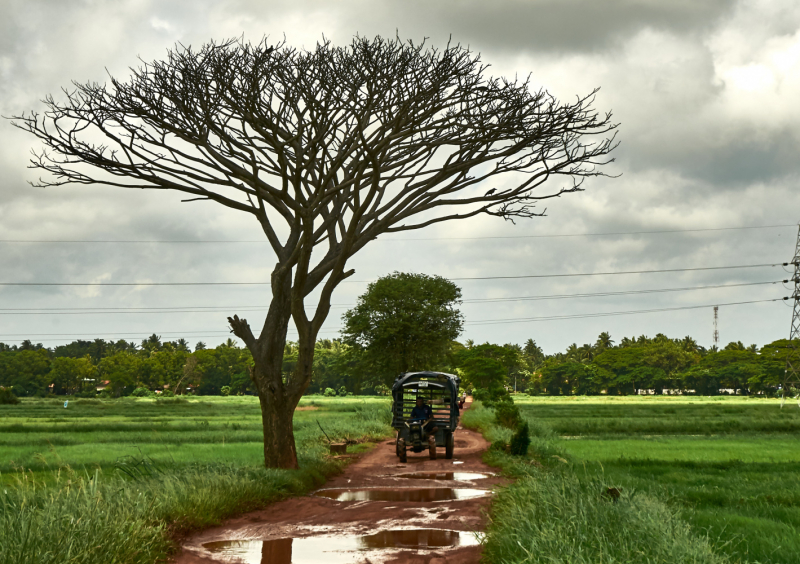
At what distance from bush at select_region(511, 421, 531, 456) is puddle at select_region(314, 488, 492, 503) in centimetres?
508

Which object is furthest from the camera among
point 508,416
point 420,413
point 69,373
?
point 69,373

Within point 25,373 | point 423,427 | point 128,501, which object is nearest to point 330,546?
point 128,501

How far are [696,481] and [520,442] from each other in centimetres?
482

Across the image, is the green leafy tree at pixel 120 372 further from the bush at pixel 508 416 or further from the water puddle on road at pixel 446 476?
the water puddle on road at pixel 446 476

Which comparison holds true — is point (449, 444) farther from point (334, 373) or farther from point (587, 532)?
point (334, 373)

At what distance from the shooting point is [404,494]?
1407cm

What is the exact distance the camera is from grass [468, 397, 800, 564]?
8.37m

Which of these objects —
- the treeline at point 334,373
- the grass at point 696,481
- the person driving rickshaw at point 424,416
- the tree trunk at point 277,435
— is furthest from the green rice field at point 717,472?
the treeline at point 334,373

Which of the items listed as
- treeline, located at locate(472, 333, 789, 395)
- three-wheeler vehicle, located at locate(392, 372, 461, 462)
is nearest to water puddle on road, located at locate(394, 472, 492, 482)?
three-wheeler vehicle, located at locate(392, 372, 461, 462)

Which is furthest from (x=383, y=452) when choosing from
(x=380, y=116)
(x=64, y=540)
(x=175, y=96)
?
(x=64, y=540)

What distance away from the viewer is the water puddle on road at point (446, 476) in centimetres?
1650

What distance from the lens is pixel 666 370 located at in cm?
14238

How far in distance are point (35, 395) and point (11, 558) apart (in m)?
132

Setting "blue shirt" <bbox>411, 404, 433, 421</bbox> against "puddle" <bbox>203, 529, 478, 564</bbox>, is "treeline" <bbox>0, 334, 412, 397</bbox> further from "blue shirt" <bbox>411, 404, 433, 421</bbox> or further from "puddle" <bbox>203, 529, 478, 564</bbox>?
"puddle" <bbox>203, 529, 478, 564</bbox>
